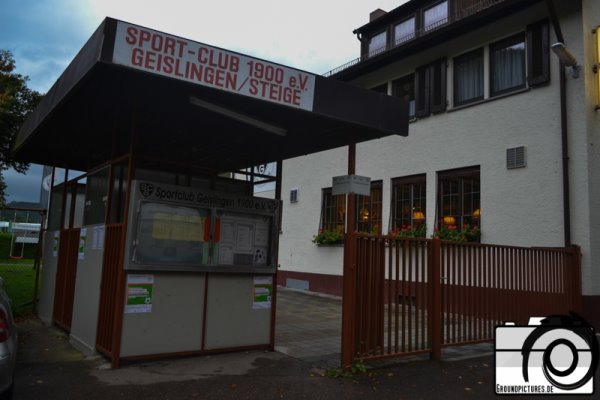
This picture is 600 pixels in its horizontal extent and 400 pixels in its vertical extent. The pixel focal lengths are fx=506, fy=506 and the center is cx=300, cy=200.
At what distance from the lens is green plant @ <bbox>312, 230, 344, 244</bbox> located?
1500 cm

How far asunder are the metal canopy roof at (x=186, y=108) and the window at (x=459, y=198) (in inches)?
209

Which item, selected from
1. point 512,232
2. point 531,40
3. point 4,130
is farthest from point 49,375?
point 531,40

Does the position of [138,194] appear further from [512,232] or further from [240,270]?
[512,232]

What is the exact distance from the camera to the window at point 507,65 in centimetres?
1120

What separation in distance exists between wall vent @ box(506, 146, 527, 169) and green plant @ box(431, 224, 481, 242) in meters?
1.58

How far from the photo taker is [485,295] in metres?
7.42

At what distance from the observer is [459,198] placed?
472 inches

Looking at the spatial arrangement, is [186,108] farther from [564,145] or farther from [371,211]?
[371,211]

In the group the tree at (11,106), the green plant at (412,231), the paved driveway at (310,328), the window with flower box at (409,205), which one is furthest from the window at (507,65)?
the tree at (11,106)

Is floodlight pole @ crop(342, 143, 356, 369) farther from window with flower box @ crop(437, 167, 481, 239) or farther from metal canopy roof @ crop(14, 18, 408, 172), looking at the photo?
window with flower box @ crop(437, 167, 481, 239)

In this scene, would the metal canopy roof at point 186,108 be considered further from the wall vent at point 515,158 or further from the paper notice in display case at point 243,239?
the wall vent at point 515,158

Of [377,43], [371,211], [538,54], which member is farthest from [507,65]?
[377,43]

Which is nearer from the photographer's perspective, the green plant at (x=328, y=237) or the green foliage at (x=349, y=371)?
the green foliage at (x=349, y=371)

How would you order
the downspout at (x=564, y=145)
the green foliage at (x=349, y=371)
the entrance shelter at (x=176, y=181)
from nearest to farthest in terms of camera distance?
1. the entrance shelter at (x=176, y=181)
2. the green foliage at (x=349, y=371)
3. the downspout at (x=564, y=145)
